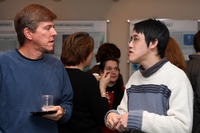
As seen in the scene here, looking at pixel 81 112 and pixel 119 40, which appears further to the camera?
pixel 119 40

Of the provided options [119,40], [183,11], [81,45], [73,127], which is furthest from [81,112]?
[183,11]

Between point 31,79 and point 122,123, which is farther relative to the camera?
point 31,79

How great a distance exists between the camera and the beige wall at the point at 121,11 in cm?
521

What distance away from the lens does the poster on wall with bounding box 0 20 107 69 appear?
5258 millimetres

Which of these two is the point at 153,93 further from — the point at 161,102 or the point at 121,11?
the point at 121,11

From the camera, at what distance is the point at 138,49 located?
6.22 ft

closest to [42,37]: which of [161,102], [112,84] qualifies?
[161,102]

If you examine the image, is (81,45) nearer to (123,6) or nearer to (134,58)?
(134,58)

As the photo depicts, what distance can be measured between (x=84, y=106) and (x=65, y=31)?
291cm

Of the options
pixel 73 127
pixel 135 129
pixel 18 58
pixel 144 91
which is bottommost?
pixel 73 127

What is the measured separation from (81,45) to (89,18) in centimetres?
268

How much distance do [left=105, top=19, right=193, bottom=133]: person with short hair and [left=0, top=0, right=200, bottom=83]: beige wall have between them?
10.8ft

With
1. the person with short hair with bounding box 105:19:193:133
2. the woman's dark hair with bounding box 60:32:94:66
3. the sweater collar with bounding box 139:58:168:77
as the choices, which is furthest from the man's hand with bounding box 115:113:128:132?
the woman's dark hair with bounding box 60:32:94:66

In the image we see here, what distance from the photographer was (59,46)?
5.31 m
